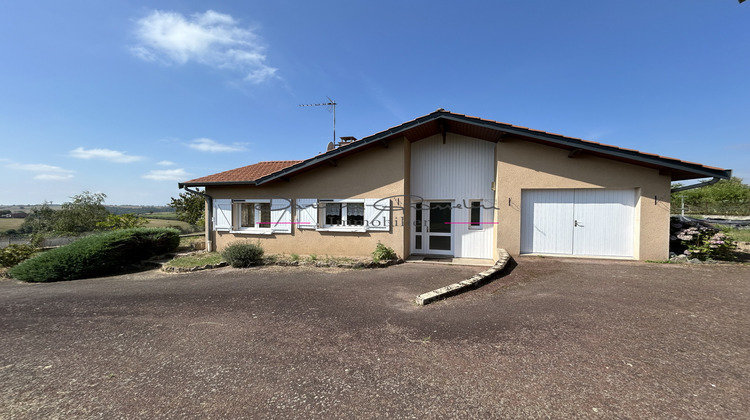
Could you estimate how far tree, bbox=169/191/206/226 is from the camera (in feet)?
63.6

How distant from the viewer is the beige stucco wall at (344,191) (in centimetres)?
870

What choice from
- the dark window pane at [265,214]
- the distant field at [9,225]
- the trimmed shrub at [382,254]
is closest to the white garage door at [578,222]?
the trimmed shrub at [382,254]

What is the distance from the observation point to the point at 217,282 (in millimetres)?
6707

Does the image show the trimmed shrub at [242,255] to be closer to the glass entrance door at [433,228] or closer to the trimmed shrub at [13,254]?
the glass entrance door at [433,228]

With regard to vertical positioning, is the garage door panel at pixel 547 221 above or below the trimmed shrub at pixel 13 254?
above

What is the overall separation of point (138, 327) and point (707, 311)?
8.32 meters

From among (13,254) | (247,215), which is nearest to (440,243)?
(247,215)

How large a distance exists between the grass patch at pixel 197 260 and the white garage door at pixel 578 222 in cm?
954

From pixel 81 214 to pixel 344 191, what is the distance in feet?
79.1

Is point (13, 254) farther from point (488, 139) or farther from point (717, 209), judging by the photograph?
point (717, 209)

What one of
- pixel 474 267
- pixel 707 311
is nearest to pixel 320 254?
pixel 474 267

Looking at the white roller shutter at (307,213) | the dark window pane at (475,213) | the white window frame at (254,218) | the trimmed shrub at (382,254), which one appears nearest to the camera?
the trimmed shrub at (382,254)

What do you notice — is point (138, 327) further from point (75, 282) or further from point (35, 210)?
point (35, 210)

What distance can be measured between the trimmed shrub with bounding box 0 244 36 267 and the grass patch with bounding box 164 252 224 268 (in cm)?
553
